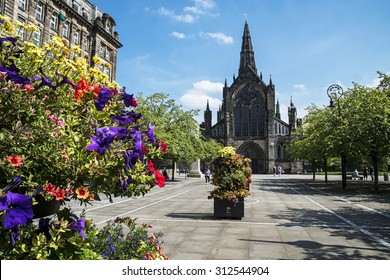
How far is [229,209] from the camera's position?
9.98m

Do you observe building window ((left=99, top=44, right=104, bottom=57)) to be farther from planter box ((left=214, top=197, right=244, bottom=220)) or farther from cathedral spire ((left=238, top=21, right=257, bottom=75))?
cathedral spire ((left=238, top=21, right=257, bottom=75))

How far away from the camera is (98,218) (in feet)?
32.6

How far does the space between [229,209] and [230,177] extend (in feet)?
3.58

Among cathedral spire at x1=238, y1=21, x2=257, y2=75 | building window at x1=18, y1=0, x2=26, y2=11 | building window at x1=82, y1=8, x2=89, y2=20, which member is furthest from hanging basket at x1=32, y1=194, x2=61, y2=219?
cathedral spire at x1=238, y1=21, x2=257, y2=75

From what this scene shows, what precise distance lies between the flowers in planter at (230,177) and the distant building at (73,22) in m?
18.3

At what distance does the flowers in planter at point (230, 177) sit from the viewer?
33.2 feet

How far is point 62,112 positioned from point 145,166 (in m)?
0.84

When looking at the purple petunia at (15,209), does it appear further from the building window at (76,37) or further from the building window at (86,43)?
the building window at (86,43)

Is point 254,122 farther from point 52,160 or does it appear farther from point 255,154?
point 52,160

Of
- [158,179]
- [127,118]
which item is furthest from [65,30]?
[158,179]

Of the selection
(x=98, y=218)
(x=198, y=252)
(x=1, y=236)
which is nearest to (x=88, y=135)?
(x=1, y=236)

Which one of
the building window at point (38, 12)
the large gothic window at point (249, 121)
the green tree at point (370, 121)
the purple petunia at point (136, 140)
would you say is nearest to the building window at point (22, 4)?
the building window at point (38, 12)

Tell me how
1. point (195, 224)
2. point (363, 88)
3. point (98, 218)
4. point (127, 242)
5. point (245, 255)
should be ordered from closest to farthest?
1. point (127, 242)
2. point (245, 255)
3. point (195, 224)
4. point (98, 218)
5. point (363, 88)

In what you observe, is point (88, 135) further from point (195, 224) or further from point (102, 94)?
point (195, 224)
